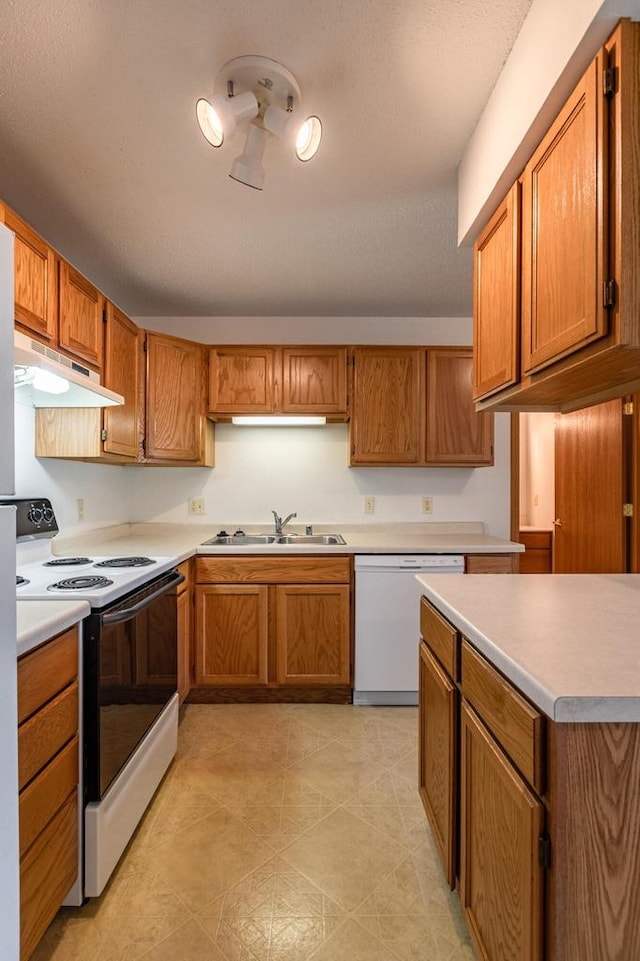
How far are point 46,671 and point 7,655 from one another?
1.77 ft

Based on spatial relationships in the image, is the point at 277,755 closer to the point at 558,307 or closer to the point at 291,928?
the point at 291,928

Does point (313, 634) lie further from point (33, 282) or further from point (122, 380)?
point (33, 282)

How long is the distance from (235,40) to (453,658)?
1.71m

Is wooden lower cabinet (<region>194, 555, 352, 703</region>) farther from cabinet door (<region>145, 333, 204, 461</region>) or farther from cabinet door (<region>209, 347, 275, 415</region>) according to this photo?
cabinet door (<region>209, 347, 275, 415</region>)

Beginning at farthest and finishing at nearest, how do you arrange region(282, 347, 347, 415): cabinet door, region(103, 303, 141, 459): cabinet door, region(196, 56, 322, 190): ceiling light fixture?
region(282, 347, 347, 415): cabinet door, region(103, 303, 141, 459): cabinet door, region(196, 56, 322, 190): ceiling light fixture

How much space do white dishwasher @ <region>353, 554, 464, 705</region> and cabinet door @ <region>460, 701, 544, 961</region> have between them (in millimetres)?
1465

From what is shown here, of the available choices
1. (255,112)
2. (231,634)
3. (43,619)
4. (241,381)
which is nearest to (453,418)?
(241,381)

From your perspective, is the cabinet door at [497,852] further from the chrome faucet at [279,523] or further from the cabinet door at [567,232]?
the chrome faucet at [279,523]

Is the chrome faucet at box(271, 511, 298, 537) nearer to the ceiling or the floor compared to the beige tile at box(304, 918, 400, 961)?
nearer to the ceiling

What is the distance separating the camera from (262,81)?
134cm

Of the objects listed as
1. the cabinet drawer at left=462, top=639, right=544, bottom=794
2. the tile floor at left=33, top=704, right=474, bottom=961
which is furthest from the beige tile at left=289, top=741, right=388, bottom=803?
the cabinet drawer at left=462, top=639, right=544, bottom=794

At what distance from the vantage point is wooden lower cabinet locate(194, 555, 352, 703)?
2645 mm

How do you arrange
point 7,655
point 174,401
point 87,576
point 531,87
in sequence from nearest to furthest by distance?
point 7,655 → point 531,87 → point 87,576 → point 174,401

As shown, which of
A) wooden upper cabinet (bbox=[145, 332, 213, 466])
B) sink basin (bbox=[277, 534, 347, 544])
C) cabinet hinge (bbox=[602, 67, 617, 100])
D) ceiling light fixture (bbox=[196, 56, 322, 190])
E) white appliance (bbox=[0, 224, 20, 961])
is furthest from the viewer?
sink basin (bbox=[277, 534, 347, 544])
